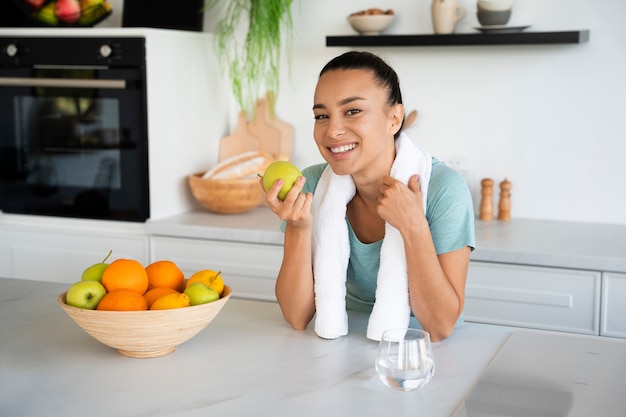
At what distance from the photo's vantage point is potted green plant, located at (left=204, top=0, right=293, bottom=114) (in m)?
3.44

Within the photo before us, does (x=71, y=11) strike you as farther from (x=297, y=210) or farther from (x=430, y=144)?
(x=297, y=210)

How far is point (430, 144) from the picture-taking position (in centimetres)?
342

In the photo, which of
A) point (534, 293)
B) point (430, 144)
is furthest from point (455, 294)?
point (430, 144)

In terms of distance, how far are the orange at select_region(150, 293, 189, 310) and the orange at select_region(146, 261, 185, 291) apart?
0.37ft

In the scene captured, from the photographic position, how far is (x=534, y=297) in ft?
9.09

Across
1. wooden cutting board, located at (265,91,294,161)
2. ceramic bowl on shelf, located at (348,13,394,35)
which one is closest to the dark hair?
ceramic bowl on shelf, located at (348,13,394,35)

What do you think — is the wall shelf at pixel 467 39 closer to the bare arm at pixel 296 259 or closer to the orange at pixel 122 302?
the bare arm at pixel 296 259

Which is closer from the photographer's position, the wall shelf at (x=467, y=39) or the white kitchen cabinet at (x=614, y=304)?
the white kitchen cabinet at (x=614, y=304)

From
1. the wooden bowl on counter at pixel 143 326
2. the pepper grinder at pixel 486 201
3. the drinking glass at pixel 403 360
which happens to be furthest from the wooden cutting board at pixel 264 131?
the drinking glass at pixel 403 360

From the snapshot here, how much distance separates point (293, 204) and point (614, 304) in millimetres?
1358

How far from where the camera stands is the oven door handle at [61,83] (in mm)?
3189

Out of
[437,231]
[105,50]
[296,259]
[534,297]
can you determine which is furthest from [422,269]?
[105,50]

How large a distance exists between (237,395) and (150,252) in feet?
6.29

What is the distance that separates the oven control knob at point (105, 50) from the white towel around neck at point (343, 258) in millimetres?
1419
